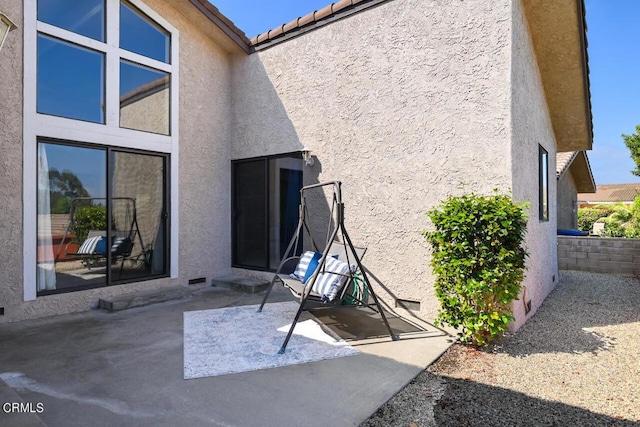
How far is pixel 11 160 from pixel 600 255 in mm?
12908

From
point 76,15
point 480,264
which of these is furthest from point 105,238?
point 480,264

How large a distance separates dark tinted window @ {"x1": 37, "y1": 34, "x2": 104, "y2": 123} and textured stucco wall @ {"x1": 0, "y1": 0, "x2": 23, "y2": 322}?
1.06 ft

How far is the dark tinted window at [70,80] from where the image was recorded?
5852mm

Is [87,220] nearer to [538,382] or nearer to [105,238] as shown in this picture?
[105,238]

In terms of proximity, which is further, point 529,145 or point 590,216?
point 590,216

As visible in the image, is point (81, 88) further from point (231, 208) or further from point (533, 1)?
point (533, 1)

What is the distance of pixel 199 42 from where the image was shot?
805cm

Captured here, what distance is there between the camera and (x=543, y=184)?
24.2 ft

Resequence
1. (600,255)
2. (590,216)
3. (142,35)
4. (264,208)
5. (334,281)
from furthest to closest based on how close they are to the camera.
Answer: (590,216) < (600,255) < (264,208) < (142,35) < (334,281)

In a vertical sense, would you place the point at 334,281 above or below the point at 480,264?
below

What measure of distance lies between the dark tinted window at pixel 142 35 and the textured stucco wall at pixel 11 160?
1.60 m

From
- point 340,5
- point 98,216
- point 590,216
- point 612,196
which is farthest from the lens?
point 612,196

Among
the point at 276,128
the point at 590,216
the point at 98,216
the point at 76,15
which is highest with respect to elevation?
the point at 76,15

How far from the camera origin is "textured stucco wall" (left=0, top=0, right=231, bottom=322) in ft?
17.9
